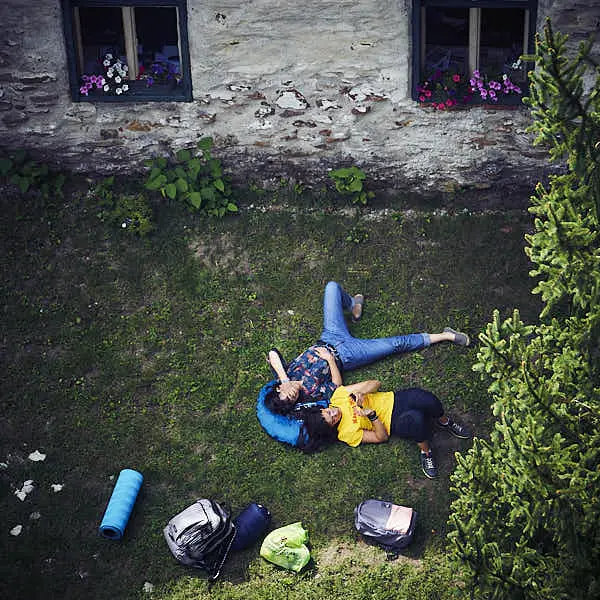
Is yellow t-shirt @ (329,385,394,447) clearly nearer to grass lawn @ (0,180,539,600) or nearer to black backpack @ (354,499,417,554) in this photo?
grass lawn @ (0,180,539,600)

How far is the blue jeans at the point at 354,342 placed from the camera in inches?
268

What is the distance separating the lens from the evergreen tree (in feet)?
12.2

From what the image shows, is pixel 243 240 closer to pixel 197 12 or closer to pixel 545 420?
pixel 197 12

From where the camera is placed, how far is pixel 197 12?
24.0ft

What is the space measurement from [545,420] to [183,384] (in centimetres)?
357

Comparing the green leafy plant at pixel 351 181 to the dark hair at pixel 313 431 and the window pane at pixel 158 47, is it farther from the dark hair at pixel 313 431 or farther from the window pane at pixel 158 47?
the dark hair at pixel 313 431

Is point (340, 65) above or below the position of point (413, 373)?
above

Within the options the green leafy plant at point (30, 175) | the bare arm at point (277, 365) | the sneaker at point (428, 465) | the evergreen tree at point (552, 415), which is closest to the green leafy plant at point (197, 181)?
the green leafy plant at point (30, 175)

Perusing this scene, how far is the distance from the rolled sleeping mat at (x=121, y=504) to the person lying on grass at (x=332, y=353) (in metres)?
1.23

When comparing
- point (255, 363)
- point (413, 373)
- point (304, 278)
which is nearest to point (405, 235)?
point (304, 278)

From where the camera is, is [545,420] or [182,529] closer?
[545,420]

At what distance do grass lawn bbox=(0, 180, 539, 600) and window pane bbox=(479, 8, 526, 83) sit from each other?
144cm

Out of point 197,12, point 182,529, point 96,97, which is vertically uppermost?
point 197,12

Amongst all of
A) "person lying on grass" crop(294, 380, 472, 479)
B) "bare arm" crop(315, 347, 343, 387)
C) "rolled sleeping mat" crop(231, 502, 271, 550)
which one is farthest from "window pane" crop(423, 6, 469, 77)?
"rolled sleeping mat" crop(231, 502, 271, 550)
